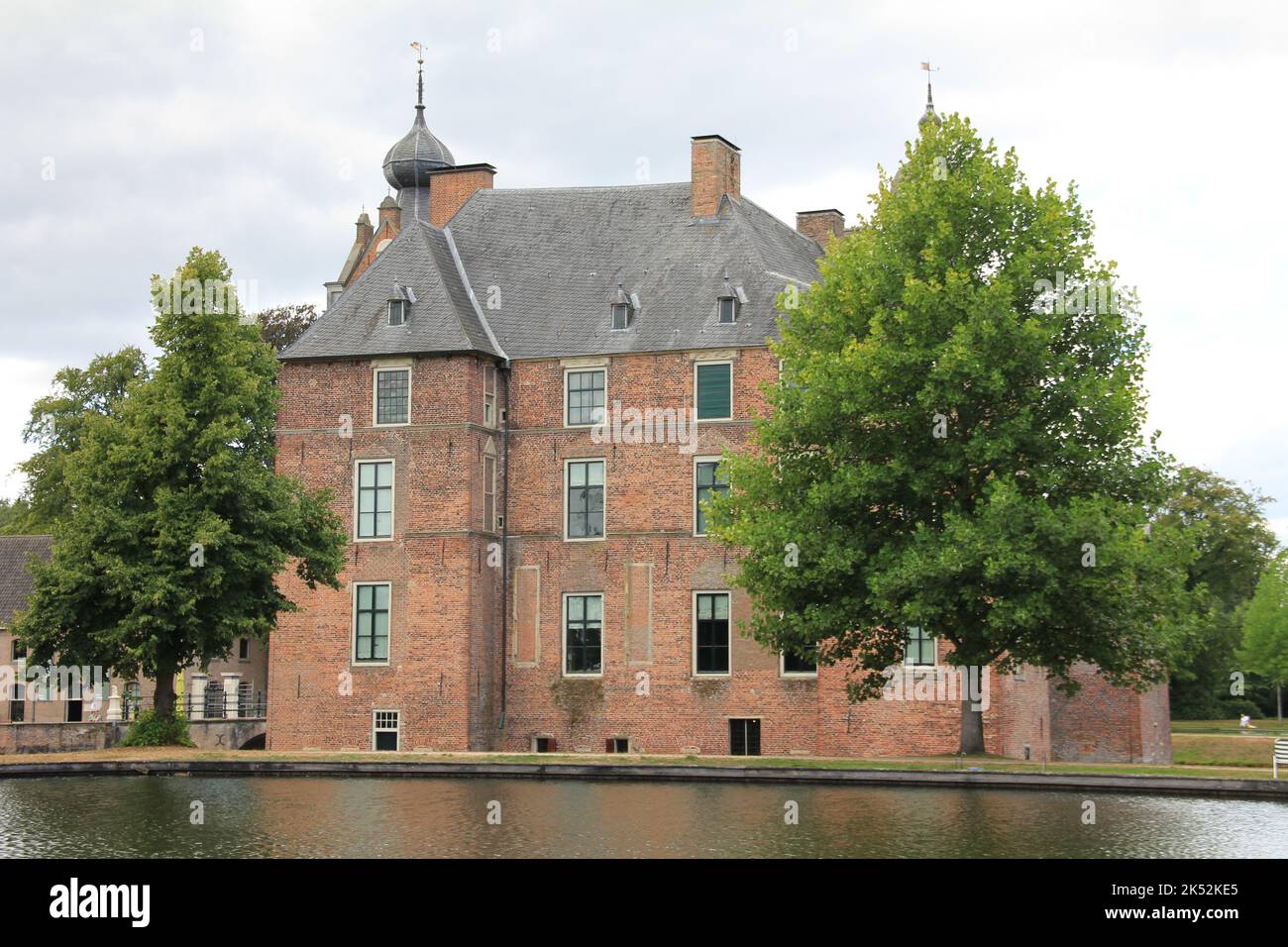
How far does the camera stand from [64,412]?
176 ft

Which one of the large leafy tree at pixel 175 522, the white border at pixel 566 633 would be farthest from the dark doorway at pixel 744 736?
the large leafy tree at pixel 175 522

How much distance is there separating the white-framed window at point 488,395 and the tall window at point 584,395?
1784mm

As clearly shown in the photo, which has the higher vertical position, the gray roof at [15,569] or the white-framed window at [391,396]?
the white-framed window at [391,396]

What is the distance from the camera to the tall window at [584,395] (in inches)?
1553

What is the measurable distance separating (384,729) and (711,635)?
7929mm

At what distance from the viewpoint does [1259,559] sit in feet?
224

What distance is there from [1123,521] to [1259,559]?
4471 centimetres

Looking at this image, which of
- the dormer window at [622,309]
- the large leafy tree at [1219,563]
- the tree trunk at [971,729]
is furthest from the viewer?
the large leafy tree at [1219,563]

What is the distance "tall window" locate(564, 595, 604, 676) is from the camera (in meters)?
38.7

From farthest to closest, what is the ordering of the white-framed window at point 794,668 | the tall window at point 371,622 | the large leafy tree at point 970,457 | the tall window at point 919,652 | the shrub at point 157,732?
the tall window at point 371,622 < the white-framed window at point 794,668 < the tall window at point 919,652 < the shrub at point 157,732 < the large leafy tree at point 970,457

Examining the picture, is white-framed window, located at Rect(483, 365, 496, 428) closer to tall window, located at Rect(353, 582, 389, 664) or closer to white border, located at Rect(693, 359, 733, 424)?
tall window, located at Rect(353, 582, 389, 664)

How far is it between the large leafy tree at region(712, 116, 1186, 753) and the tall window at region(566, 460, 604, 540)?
981 centimetres

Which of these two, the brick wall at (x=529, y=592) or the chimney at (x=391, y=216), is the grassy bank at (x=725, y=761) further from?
the chimney at (x=391, y=216)
